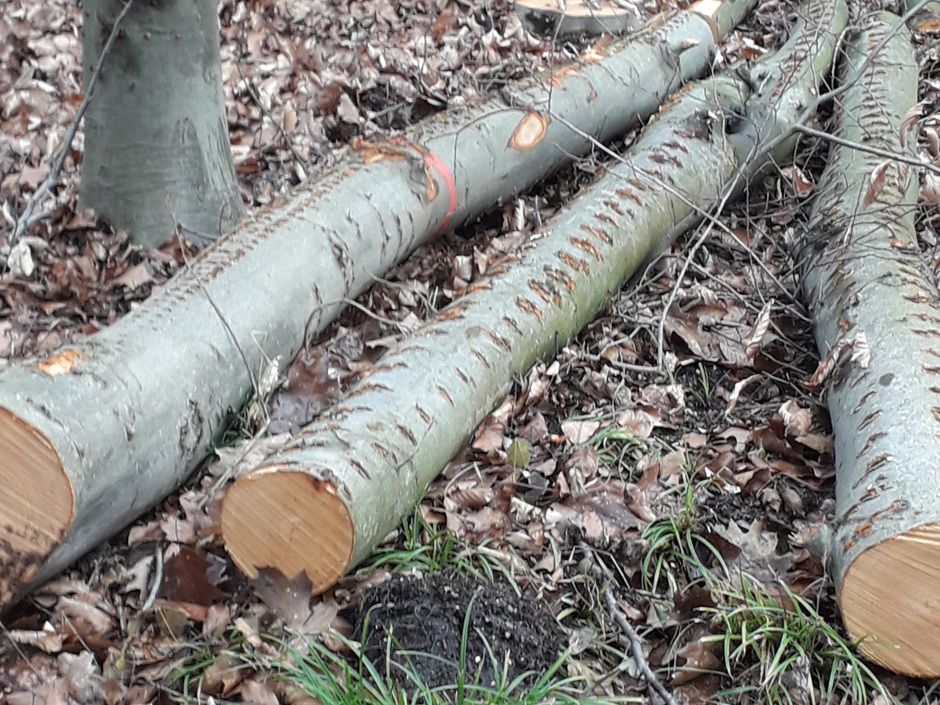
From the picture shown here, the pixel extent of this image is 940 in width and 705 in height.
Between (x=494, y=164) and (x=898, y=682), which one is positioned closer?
(x=898, y=682)

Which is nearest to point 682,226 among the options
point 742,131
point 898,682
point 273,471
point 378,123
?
point 742,131

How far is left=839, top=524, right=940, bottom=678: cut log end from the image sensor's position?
226 cm

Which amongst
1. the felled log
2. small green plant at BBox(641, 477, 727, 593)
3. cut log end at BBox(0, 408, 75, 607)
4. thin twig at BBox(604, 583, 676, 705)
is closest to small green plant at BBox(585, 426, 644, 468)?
small green plant at BBox(641, 477, 727, 593)

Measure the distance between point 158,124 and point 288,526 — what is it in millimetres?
2113

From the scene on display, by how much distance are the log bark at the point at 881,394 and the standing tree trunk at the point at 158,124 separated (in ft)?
9.04

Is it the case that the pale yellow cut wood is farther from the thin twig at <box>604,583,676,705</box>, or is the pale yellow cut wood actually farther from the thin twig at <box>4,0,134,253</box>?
the thin twig at <box>604,583,676,705</box>

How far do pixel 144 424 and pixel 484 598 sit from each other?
1.13m

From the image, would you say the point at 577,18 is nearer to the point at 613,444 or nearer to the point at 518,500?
the point at 613,444

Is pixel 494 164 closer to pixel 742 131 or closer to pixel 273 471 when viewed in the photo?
pixel 742 131

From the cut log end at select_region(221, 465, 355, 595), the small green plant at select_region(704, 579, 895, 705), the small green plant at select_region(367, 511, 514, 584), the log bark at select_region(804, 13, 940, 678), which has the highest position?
the cut log end at select_region(221, 465, 355, 595)

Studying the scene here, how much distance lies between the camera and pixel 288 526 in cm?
237

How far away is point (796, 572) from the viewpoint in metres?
2.74

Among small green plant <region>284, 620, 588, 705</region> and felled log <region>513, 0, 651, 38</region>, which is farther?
felled log <region>513, 0, 651, 38</region>

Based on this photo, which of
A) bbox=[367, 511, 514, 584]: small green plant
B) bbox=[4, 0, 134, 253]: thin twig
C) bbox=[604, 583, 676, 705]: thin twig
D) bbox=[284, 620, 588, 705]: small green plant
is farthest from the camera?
bbox=[4, 0, 134, 253]: thin twig
